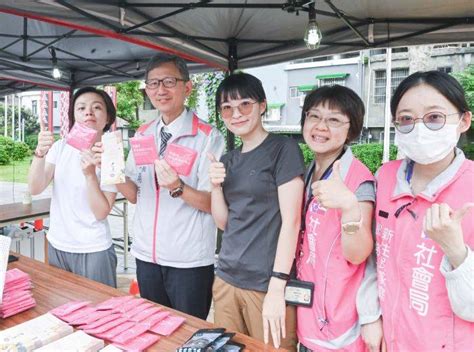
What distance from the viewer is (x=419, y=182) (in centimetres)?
116

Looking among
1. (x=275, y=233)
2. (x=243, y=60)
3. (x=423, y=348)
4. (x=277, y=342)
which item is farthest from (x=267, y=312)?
(x=243, y=60)

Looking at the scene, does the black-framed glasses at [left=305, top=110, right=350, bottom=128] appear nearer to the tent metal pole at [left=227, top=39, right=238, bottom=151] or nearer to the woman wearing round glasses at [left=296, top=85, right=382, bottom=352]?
the woman wearing round glasses at [left=296, top=85, right=382, bottom=352]

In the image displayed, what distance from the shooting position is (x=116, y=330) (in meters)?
1.16

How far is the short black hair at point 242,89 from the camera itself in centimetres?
149

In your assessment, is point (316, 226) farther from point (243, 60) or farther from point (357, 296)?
point (243, 60)

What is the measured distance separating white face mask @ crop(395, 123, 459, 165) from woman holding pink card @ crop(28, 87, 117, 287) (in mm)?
1380

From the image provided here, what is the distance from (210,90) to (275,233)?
7793mm

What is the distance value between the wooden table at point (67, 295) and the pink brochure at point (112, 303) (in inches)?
2.5

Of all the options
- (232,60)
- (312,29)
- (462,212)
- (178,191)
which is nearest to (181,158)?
(178,191)

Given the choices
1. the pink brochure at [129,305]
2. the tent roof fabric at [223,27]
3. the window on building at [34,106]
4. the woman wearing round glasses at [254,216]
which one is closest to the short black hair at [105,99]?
the tent roof fabric at [223,27]

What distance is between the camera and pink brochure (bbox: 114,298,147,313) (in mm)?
1286

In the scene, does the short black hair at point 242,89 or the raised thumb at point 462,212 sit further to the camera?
the short black hair at point 242,89

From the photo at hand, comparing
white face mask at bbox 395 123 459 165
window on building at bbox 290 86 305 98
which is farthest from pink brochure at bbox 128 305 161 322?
window on building at bbox 290 86 305 98

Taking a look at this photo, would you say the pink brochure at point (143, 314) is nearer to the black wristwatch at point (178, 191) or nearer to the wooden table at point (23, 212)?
the black wristwatch at point (178, 191)
